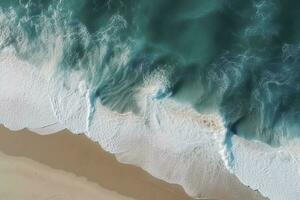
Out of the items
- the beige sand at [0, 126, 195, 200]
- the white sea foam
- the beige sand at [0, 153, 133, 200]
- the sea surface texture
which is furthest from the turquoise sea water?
the beige sand at [0, 153, 133, 200]

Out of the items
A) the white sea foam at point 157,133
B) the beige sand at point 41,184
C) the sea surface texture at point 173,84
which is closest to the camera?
the white sea foam at point 157,133

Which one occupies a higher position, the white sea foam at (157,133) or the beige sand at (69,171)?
the white sea foam at (157,133)

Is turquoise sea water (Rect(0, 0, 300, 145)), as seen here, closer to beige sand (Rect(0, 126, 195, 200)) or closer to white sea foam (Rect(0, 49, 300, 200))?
white sea foam (Rect(0, 49, 300, 200))

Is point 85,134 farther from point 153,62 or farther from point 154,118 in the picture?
point 153,62

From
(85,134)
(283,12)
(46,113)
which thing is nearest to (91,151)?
(85,134)

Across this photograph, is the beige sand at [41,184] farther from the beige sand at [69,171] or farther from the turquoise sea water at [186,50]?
the turquoise sea water at [186,50]

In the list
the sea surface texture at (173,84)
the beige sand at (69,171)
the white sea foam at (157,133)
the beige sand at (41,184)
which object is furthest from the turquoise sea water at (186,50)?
the beige sand at (41,184)
